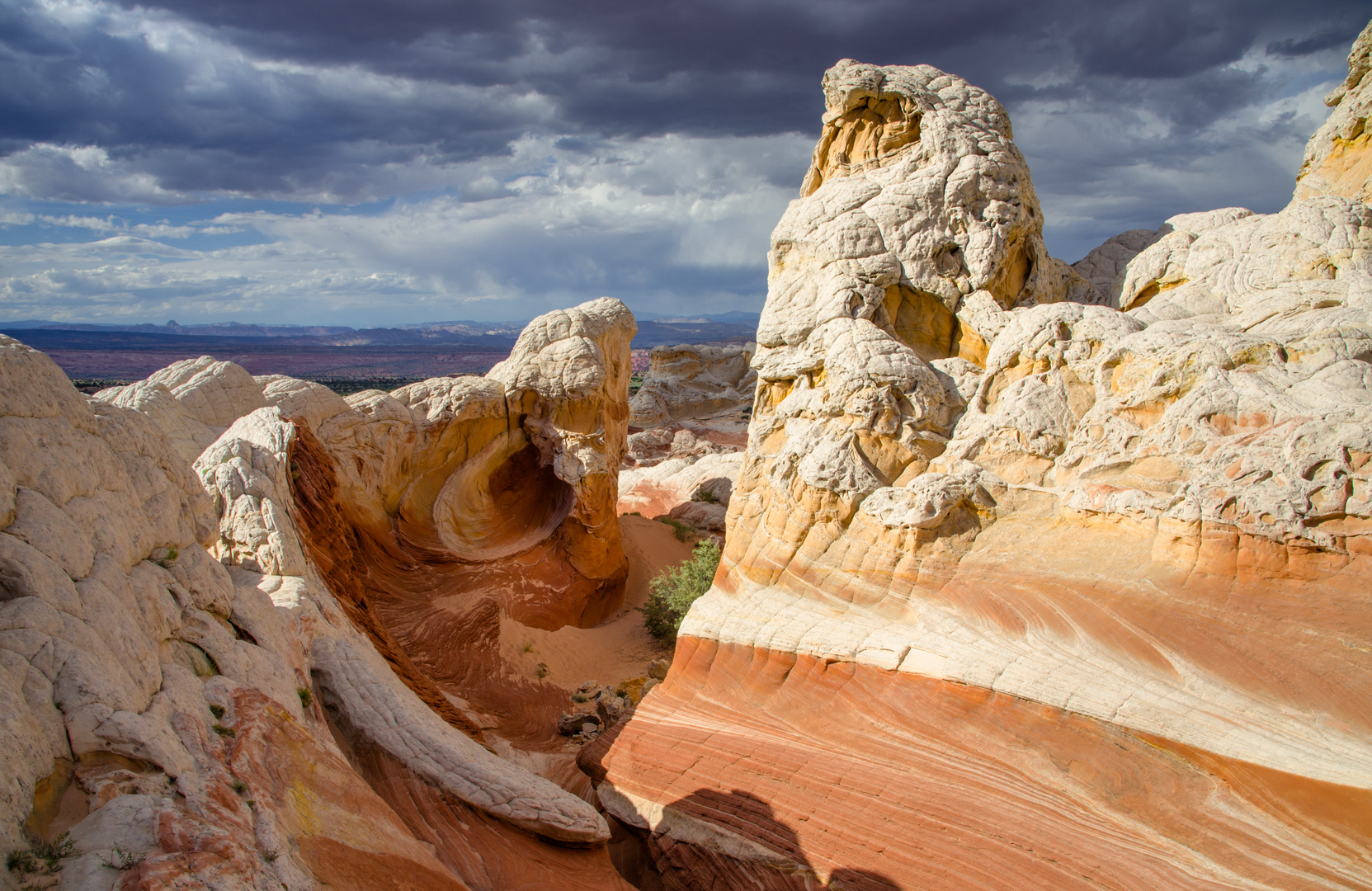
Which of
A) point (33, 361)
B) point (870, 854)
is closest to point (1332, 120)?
→ point (870, 854)

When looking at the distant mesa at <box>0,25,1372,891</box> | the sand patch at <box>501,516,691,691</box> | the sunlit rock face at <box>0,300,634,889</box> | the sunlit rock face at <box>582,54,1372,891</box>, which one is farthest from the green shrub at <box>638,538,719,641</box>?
the sunlit rock face at <box>582,54,1372,891</box>

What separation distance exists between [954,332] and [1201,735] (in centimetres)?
665

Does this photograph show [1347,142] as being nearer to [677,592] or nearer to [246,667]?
[677,592]

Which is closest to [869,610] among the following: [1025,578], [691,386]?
[1025,578]

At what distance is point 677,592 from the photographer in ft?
50.7

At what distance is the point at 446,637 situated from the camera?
13508 millimetres

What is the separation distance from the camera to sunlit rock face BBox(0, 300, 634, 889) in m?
3.71

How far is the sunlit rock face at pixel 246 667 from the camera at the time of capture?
3715mm

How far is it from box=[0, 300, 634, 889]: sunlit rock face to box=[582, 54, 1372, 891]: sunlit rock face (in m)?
2.36

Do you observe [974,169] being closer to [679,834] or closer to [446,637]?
[679,834]

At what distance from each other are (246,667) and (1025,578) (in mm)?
7317

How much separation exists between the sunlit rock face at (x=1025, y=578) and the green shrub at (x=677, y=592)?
4.85 meters

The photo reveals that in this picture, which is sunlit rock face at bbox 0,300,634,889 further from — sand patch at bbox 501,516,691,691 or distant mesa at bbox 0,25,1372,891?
sand patch at bbox 501,516,691,691

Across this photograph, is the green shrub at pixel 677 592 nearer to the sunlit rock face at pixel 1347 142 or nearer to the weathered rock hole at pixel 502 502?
the weathered rock hole at pixel 502 502
